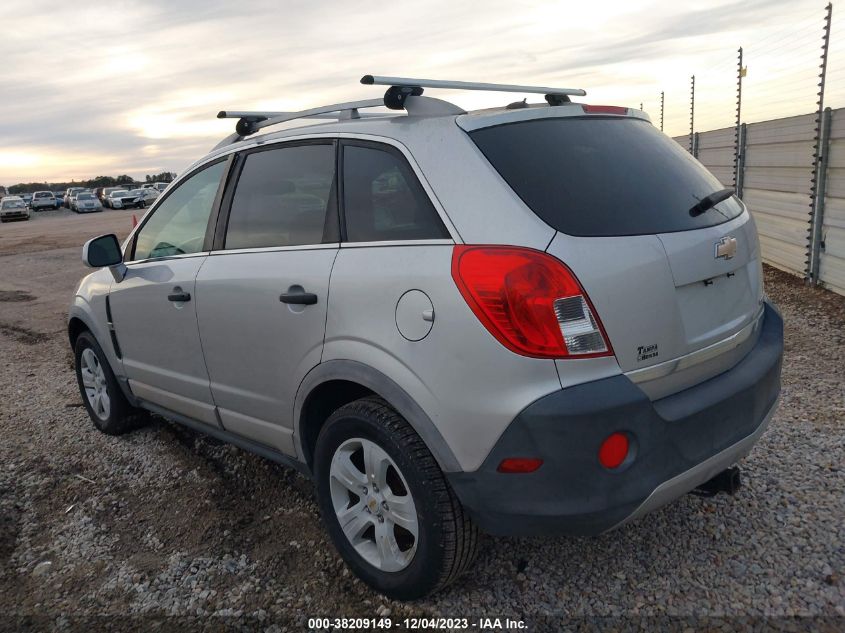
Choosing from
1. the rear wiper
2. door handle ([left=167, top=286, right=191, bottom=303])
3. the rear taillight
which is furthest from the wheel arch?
the rear wiper

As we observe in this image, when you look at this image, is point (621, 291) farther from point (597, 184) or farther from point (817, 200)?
point (817, 200)

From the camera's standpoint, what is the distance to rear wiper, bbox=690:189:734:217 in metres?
2.59

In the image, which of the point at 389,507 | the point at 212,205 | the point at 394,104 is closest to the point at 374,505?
the point at 389,507

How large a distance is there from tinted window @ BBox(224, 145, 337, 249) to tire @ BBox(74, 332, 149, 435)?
5.83 ft

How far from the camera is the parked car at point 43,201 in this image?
53344mm

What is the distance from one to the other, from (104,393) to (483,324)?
11.5 ft

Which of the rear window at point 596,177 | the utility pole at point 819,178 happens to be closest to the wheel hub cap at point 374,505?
the rear window at point 596,177

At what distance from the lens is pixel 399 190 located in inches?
103

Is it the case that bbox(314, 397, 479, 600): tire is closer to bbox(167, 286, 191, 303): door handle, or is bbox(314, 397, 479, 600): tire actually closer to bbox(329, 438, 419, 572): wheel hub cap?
bbox(329, 438, 419, 572): wheel hub cap

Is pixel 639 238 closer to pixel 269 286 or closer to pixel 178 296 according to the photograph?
pixel 269 286

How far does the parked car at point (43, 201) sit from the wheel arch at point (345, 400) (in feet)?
192

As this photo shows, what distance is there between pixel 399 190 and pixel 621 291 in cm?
90

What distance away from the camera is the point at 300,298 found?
280 cm

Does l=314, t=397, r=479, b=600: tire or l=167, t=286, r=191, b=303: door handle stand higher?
l=167, t=286, r=191, b=303: door handle
